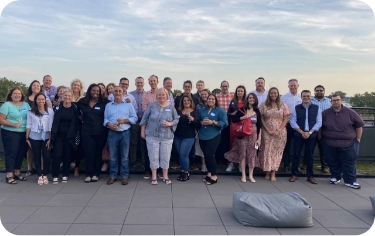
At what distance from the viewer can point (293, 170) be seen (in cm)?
654

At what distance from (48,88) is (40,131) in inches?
58.6

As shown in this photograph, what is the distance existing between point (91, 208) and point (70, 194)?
905 mm

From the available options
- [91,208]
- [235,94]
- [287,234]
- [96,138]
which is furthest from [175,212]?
[235,94]

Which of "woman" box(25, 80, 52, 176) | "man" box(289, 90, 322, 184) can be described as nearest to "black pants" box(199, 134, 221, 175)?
"man" box(289, 90, 322, 184)

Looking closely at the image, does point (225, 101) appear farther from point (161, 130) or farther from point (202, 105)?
point (161, 130)

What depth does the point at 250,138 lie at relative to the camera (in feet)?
20.8

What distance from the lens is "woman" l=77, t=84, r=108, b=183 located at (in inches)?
235

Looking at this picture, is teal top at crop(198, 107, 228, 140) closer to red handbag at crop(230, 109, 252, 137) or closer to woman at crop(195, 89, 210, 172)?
red handbag at crop(230, 109, 252, 137)

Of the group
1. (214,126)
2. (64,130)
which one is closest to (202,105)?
(214,126)

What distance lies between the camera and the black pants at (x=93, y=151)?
605cm

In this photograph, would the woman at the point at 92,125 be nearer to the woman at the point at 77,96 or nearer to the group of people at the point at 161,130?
the group of people at the point at 161,130

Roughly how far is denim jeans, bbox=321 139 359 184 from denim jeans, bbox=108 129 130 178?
163 inches

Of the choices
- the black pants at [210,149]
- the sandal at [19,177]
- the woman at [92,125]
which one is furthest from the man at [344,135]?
the sandal at [19,177]

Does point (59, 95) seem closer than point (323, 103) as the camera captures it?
Yes
